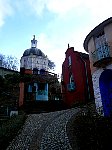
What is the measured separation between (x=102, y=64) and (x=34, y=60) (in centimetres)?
3731

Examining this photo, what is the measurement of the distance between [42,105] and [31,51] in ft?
99.9

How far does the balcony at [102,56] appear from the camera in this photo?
14.4 m

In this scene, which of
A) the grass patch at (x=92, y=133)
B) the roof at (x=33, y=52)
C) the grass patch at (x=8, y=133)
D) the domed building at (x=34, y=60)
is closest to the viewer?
the grass patch at (x=92, y=133)

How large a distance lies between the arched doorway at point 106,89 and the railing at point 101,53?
40.8 inches

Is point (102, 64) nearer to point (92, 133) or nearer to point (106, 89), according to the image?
point (106, 89)

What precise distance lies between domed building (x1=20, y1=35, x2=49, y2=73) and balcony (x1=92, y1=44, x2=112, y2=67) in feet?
116

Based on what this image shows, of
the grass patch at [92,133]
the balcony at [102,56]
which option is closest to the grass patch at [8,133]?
the grass patch at [92,133]

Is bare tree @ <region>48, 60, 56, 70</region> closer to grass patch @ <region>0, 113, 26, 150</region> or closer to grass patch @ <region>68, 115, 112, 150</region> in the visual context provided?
grass patch @ <region>0, 113, 26, 150</region>

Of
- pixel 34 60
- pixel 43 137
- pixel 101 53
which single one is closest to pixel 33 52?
pixel 34 60

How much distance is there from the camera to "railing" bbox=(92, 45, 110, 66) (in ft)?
48.0

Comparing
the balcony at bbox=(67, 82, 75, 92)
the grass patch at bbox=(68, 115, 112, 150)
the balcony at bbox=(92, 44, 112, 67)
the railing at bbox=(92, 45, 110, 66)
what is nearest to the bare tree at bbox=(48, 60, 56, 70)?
the balcony at bbox=(67, 82, 75, 92)

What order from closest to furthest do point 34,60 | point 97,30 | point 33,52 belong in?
point 97,30, point 34,60, point 33,52

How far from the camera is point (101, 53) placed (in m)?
15.0

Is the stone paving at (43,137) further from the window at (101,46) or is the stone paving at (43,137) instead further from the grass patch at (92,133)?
the window at (101,46)
